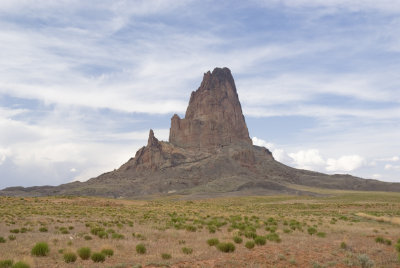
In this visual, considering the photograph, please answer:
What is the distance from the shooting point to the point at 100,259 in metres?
13.5

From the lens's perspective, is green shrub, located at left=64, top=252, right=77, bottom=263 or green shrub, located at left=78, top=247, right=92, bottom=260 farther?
green shrub, located at left=78, top=247, right=92, bottom=260

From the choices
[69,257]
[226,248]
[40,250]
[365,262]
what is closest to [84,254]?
[69,257]

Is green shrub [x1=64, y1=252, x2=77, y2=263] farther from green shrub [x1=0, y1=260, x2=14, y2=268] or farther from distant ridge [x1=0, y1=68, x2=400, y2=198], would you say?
distant ridge [x1=0, y1=68, x2=400, y2=198]

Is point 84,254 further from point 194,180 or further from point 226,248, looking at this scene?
point 194,180

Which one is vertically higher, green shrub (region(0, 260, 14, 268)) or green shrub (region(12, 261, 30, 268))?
green shrub (region(12, 261, 30, 268))

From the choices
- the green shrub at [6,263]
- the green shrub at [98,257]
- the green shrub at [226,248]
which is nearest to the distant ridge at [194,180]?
the green shrub at [226,248]

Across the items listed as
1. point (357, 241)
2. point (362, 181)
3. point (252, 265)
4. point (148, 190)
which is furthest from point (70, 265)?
point (362, 181)

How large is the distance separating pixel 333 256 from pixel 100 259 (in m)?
10.0

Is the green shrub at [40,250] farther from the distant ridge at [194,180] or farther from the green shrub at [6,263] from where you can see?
the distant ridge at [194,180]

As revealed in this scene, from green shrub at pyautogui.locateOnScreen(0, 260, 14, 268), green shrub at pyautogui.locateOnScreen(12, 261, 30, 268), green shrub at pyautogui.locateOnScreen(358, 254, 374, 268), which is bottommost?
green shrub at pyautogui.locateOnScreen(358, 254, 374, 268)

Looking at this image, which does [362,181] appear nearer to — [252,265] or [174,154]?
[174,154]

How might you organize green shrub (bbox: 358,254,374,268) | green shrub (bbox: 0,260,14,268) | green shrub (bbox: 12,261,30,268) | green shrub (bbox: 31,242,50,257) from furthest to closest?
→ green shrub (bbox: 31,242,50,257) < green shrub (bbox: 358,254,374,268) < green shrub (bbox: 0,260,14,268) < green shrub (bbox: 12,261,30,268)

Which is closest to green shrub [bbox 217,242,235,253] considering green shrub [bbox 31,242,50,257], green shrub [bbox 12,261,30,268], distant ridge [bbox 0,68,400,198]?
green shrub [bbox 31,242,50,257]


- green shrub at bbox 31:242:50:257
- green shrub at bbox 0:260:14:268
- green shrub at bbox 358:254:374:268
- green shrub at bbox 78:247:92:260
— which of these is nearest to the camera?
green shrub at bbox 0:260:14:268
